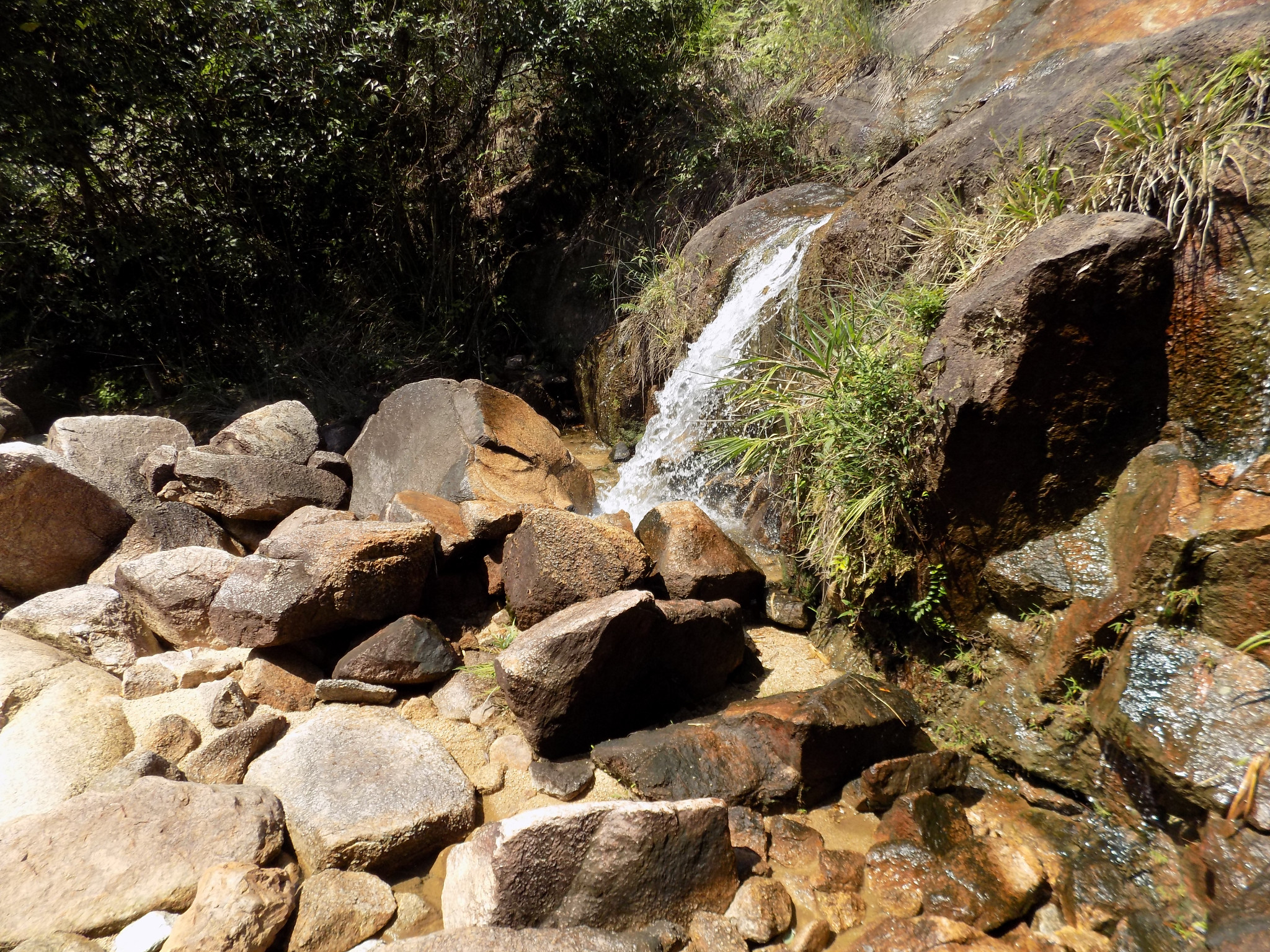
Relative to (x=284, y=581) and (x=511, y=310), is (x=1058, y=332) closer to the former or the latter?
(x=284, y=581)

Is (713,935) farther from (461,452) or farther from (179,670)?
(461,452)

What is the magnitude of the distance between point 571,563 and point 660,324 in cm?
341

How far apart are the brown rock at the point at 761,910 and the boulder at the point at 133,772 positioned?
2.10 m

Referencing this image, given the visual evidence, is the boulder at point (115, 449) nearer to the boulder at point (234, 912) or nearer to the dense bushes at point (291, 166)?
the dense bushes at point (291, 166)

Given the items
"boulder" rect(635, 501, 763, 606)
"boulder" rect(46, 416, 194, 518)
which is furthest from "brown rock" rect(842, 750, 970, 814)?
"boulder" rect(46, 416, 194, 518)

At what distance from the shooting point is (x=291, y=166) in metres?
7.45

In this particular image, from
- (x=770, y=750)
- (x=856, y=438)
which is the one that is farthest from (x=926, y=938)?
(x=856, y=438)

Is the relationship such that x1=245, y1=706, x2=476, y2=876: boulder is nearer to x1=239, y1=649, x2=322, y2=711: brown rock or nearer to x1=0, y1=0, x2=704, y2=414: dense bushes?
x1=239, y1=649, x2=322, y2=711: brown rock

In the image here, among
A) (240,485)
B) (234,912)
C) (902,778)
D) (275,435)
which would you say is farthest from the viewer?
(275,435)

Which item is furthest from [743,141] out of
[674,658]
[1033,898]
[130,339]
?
[1033,898]

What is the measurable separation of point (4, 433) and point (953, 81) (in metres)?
8.51

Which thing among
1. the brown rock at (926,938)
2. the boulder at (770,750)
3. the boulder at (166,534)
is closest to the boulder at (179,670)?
the boulder at (166,534)

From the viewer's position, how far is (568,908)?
2336mm

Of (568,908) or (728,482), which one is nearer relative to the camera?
(568,908)
